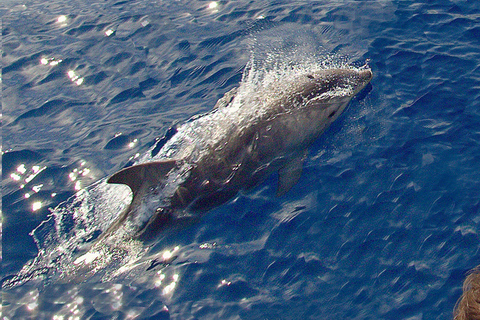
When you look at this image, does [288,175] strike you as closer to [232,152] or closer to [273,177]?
[273,177]

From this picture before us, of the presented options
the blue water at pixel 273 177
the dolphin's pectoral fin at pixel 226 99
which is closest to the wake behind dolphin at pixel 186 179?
the blue water at pixel 273 177

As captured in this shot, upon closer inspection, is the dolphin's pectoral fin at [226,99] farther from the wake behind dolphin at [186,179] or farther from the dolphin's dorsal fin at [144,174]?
the dolphin's dorsal fin at [144,174]

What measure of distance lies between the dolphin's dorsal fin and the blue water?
944mm

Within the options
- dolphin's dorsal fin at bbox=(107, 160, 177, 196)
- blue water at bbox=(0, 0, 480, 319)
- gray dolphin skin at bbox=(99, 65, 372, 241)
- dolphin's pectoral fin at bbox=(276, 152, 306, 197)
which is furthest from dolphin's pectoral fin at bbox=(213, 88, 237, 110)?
dolphin's dorsal fin at bbox=(107, 160, 177, 196)

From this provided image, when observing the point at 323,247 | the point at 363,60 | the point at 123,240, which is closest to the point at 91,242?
the point at 123,240

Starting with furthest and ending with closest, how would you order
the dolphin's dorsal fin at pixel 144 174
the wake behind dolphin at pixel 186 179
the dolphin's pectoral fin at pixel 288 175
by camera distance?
the dolphin's pectoral fin at pixel 288 175
the wake behind dolphin at pixel 186 179
the dolphin's dorsal fin at pixel 144 174

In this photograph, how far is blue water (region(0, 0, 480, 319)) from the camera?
6.27m

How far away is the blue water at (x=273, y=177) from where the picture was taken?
6270mm

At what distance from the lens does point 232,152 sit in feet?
23.4

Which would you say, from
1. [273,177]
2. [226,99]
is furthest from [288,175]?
[226,99]

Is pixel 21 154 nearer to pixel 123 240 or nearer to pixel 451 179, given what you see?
pixel 123 240

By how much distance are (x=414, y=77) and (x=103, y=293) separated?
7.24 metres

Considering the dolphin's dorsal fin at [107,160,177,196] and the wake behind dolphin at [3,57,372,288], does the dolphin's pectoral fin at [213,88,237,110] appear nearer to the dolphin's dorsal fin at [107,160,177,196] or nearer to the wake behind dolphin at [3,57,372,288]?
the wake behind dolphin at [3,57,372,288]

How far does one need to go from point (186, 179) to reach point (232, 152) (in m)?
0.84
